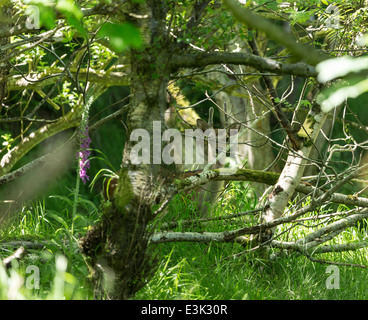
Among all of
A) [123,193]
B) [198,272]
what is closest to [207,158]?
[198,272]

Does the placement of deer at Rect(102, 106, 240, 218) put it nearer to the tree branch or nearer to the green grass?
the green grass

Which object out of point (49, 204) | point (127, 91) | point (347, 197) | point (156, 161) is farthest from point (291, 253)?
point (127, 91)

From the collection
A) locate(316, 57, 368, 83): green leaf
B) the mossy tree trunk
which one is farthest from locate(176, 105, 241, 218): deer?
locate(316, 57, 368, 83): green leaf

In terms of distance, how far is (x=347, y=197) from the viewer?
409cm

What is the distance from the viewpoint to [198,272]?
11.5 feet

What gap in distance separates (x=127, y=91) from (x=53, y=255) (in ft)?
21.8

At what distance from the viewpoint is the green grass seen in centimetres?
282

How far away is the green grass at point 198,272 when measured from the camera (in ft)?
9.26

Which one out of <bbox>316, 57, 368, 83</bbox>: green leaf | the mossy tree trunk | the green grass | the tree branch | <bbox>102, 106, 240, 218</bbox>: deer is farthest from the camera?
<bbox>102, 106, 240, 218</bbox>: deer

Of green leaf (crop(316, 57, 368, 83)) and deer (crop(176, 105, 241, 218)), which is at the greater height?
deer (crop(176, 105, 241, 218))

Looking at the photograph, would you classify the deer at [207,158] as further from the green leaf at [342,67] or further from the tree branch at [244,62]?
the green leaf at [342,67]

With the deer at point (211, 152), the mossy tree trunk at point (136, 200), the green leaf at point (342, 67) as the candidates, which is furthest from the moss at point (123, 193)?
the green leaf at point (342, 67)

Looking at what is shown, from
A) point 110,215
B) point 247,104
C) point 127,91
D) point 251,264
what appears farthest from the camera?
point 127,91
